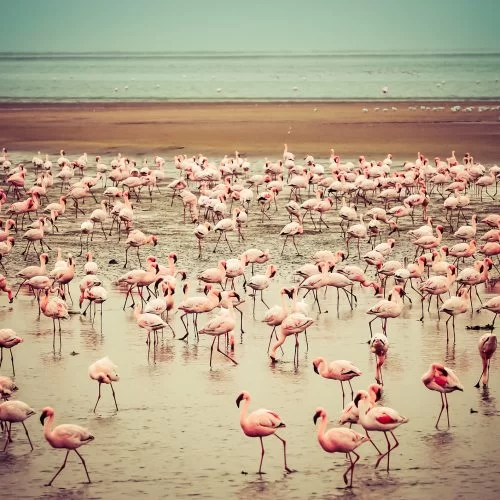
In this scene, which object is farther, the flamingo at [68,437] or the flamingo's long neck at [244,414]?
the flamingo's long neck at [244,414]

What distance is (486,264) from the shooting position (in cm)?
1648

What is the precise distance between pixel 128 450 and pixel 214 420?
118 centimetres

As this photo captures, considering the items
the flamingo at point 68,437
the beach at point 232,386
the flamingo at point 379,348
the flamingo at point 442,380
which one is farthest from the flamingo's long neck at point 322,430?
the flamingo at point 379,348

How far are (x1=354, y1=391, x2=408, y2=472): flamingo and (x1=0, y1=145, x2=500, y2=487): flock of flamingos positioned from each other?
0.01 metres

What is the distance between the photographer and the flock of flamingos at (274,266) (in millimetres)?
11383

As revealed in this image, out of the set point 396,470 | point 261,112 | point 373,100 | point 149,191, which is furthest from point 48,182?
point 373,100

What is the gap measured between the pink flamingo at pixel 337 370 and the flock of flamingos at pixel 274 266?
1 centimetres

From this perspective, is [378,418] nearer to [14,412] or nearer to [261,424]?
[261,424]

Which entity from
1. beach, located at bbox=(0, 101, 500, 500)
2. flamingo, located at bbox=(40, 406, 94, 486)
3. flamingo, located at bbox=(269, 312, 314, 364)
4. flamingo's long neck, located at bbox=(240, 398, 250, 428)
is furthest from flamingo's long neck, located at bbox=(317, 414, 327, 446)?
flamingo, located at bbox=(269, 312, 314, 364)

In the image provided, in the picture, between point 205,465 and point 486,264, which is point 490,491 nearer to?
point 205,465

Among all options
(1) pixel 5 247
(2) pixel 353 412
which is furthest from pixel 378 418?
(1) pixel 5 247

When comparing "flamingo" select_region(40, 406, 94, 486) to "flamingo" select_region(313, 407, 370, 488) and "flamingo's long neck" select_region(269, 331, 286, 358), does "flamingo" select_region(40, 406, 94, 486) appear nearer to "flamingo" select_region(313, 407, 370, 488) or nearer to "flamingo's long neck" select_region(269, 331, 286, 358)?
"flamingo" select_region(313, 407, 370, 488)

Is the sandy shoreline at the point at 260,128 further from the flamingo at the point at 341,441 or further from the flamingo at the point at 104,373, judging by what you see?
the flamingo at the point at 341,441

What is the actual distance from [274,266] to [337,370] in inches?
206
